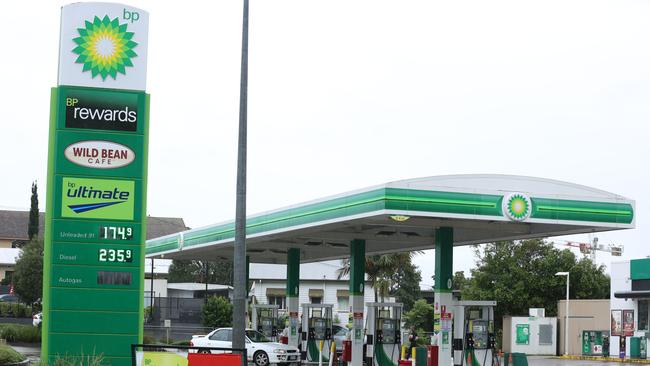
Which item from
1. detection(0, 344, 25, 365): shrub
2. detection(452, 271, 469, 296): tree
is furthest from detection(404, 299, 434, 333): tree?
detection(0, 344, 25, 365): shrub

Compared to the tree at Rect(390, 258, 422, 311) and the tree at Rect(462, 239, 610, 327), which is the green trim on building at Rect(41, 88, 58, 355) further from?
the tree at Rect(390, 258, 422, 311)

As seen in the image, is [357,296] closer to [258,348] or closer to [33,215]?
[258,348]

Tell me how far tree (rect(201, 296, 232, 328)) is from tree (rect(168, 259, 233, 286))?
3942cm

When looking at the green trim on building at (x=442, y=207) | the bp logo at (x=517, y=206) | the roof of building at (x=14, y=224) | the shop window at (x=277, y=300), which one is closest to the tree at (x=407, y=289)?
the shop window at (x=277, y=300)

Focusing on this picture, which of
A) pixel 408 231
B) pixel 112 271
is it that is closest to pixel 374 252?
pixel 408 231

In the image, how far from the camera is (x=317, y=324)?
3875cm

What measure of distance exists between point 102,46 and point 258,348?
16.3 metres

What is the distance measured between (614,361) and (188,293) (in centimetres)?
4474

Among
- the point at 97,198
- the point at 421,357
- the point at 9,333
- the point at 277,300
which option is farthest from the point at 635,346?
the point at 97,198

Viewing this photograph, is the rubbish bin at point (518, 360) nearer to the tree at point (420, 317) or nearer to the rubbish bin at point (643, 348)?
the rubbish bin at point (643, 348)

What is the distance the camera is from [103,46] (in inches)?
838

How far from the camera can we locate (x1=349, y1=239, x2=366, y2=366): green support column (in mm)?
32781

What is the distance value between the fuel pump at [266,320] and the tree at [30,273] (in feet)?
73.5

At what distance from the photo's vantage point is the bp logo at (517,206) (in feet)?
87.0
